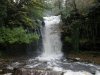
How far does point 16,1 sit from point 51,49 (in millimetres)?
5932

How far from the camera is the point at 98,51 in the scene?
21.7m

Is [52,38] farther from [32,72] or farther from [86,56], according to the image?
[32,72]

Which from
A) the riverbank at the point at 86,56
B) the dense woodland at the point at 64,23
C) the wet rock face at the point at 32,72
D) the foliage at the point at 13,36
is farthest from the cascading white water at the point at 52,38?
the wet rock face at the point at 32,72

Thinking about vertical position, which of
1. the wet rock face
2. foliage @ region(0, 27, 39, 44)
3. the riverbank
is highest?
foliage @ region(0, 27, 39, 44)

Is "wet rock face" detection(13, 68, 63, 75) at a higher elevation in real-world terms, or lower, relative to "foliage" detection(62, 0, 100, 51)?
lower

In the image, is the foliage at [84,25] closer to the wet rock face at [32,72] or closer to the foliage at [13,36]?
the foliage at [13,36]

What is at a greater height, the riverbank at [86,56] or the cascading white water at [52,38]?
the cascading white water at [52,38]

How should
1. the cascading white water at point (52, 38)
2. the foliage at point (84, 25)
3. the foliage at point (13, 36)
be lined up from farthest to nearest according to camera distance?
1. the cascading white water at point (52, 38)
2. the foliage at point (84, 25)
3. the foliage at point (13, 36)

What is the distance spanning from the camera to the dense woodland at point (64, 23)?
19656mm

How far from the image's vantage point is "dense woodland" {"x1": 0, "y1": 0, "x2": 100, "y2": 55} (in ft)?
64.5

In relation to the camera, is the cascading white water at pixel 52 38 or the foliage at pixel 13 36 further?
the cascading white water at pixel 52 38

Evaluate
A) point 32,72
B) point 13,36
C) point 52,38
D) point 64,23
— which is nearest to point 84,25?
point 64,23

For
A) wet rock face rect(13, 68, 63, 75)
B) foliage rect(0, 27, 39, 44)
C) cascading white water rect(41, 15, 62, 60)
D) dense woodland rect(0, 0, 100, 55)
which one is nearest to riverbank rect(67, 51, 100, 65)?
dense woodland rect(0, 0, 100, 55)

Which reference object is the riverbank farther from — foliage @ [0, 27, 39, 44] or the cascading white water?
foliage @ [0, 27, 39, 44]
